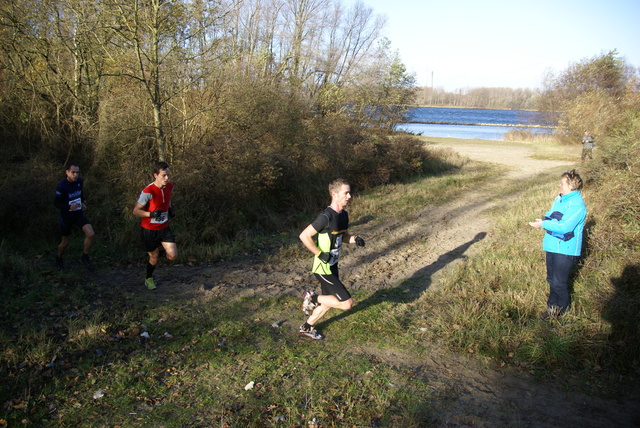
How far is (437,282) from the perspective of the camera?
23.7 ft

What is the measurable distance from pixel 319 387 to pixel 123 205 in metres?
7.30

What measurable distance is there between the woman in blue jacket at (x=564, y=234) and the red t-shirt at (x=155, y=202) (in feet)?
17.2

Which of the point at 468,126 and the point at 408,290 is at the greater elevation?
the point at 468,126

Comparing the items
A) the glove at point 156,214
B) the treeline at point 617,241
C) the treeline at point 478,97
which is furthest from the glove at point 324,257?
the treeline at point 478,97

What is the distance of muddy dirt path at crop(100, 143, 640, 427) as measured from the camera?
3912mm

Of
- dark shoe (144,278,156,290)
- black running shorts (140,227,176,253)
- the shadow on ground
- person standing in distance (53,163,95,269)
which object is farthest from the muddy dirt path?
person standing in distance (53,163,95,269)

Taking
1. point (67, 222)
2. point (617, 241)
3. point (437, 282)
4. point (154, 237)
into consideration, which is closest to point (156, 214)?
point (154, 237)

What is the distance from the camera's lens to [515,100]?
404 ft

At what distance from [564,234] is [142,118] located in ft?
31.4

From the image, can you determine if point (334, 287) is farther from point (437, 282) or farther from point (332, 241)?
point (437, 282)

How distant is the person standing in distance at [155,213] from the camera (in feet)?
20.0

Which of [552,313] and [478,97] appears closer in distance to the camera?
[552,313]

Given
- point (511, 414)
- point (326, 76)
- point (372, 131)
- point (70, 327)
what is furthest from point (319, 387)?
point (326, 76)

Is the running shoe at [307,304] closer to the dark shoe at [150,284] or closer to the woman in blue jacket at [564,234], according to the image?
the dark shoe at [150,284]
